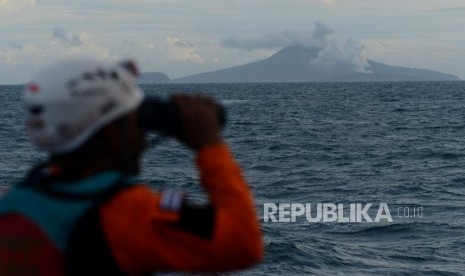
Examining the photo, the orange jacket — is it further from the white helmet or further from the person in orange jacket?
the white helmet

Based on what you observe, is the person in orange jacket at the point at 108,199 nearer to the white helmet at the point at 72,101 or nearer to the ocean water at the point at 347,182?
the white helmet at the point at 72,101

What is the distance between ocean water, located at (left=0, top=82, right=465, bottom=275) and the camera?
15133mm

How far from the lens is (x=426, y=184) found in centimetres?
2505

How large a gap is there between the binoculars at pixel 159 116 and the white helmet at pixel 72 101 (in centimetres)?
7

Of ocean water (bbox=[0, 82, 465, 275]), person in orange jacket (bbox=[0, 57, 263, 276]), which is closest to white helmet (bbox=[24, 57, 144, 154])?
person in orange jacket (bbox=[0, 57, 263, 276])

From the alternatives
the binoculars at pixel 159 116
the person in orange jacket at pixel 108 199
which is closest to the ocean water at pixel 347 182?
the binoculars at pixel 159 116

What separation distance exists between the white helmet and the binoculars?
72 mm

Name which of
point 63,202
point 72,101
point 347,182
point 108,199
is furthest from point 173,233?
point 347,182

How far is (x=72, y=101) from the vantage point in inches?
97.0

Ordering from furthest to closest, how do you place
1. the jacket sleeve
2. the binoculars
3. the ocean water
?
the ocean water, the binoculars, the jacket sleeve

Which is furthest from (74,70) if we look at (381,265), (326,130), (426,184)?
(326,130)

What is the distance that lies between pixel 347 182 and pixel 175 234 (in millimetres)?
23302

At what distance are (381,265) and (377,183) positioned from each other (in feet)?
35.5

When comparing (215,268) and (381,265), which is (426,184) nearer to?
(381,265)
